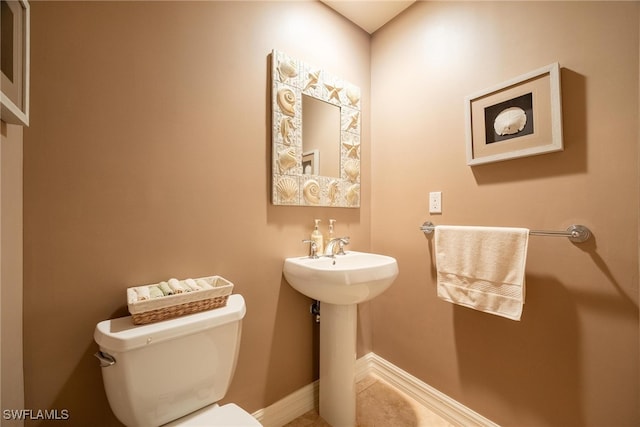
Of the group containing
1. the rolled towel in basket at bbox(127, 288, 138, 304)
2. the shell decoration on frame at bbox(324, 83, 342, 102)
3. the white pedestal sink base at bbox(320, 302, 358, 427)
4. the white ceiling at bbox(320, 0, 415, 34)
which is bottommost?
the white pedestal sink base at bbox(320, 302, 358, 427)

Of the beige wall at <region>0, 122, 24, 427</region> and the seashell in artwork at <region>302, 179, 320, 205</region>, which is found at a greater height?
the seashell in artwork at <region>302, 179, 320, 205</region>

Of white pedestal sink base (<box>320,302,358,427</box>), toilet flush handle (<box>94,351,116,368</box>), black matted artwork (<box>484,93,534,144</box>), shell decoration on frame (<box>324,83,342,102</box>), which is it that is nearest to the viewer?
toilet flush handle (<box>94,351,116,368</box>)

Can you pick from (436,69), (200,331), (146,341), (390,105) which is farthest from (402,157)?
(146,341)

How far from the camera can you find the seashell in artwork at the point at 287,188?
129 cm

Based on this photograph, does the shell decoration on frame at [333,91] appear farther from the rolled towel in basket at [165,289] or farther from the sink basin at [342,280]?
the rolled towel in basket at [165,289]

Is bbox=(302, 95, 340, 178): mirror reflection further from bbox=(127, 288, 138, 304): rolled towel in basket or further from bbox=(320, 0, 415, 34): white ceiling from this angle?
bbox=(127, 288, 138, 304): rolled towel in basket

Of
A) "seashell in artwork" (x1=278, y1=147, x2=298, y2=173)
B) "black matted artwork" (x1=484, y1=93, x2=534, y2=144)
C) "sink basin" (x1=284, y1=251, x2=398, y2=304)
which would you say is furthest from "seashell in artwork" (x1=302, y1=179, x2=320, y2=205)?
"black matted artwork" (x1=484, y1=93, x2=534, y2=144)

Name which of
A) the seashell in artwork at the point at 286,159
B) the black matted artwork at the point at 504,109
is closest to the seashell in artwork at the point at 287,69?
the seashell in artwork at the point at 286,159

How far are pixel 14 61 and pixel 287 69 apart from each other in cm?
96

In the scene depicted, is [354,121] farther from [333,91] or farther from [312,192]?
[312,192]

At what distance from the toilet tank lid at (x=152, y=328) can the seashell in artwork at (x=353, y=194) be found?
910mm

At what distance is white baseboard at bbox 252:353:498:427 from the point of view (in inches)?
49.8

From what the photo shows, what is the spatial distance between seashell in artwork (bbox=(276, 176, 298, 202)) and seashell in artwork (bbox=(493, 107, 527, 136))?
98cm

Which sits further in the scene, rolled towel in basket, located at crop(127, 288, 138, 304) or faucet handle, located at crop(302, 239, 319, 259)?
faucet handle, located at crop(302, 239, 319, 259)
